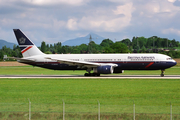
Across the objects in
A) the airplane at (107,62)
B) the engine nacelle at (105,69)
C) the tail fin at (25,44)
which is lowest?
the engine nacelle at (105,69)

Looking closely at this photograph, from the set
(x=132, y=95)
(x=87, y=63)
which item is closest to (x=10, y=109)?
(x=132, y=95)

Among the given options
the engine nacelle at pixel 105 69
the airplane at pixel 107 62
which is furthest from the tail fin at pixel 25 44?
the engine nacelle at pixel 105 69

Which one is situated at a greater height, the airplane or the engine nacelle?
the airplane

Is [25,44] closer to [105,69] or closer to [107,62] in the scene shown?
[107,62]

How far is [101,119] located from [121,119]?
3.62 ft

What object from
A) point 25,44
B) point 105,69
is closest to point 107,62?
point 105,69

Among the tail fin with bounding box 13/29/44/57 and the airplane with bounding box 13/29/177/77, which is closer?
the airplane with bounding box 13/29/177/77

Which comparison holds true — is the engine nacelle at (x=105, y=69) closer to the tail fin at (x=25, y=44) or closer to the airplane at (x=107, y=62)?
the airplane at (x=107, y=62)

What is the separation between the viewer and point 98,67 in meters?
50.9

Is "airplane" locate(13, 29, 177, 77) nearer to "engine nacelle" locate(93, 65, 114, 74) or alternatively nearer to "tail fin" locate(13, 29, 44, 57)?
"engine nacelle" locate(93, 65, 114, 74)

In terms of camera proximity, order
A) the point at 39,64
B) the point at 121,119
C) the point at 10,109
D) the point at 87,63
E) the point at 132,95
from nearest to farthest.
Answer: the point at 121,119, the point at 10,109, the point at 132,95, the point at 87,63, the point at 39,64

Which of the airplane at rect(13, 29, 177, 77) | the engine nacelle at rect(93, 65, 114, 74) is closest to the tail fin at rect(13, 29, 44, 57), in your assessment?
the airplane at rect(13, 29, 177, 77)

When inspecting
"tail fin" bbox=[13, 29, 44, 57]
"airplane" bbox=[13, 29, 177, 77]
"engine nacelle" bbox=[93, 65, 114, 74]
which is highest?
"tail fin" bbox=[13, 29, 44, 57]

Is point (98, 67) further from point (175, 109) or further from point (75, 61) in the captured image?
point (175, 109)
